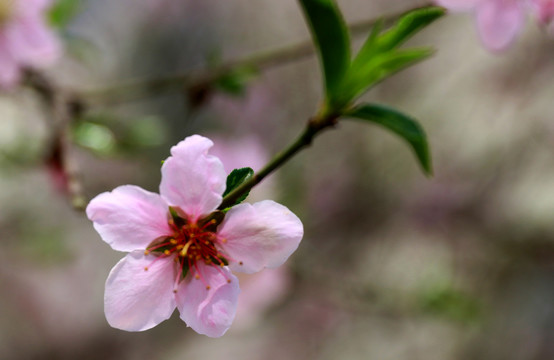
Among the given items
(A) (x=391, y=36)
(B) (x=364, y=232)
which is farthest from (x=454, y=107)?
(A) (x=391, y=36)

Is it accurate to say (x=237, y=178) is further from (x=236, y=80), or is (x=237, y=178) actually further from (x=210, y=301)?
(x=236, y=80)

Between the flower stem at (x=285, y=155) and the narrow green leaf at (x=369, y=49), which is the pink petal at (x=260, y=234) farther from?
the narrow green leaf at (x=369, y=49)

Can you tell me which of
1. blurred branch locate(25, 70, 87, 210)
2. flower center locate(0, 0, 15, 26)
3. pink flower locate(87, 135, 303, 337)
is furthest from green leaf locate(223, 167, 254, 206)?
flower center locate(0, 0, 15, 26)

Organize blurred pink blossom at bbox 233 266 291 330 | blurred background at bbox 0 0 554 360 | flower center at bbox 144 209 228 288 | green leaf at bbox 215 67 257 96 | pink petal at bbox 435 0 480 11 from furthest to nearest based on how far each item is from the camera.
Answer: blurred background at bbox 0 0 554 360, blurred pink blossom at bbox 233 266 291 330, green leaf at bbox 215 67 257 96, pink petal at bbox 435 0 480 11, flower center at bbox 144 209 228 288

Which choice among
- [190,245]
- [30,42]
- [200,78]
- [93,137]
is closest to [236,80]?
[200,78]

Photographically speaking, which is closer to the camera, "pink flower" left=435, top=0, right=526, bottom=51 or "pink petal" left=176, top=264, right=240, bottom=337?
"pink petal" left=176, top=264, right=240, bottom=337

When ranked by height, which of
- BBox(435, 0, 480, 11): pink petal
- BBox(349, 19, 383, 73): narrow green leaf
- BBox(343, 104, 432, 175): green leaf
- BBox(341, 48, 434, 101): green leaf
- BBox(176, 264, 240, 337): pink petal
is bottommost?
BBox(176, 264, 240, 337): pink petal

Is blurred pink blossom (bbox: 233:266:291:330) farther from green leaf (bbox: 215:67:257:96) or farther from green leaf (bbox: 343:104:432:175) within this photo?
green leaf (bbox: 343:104:432:175)
